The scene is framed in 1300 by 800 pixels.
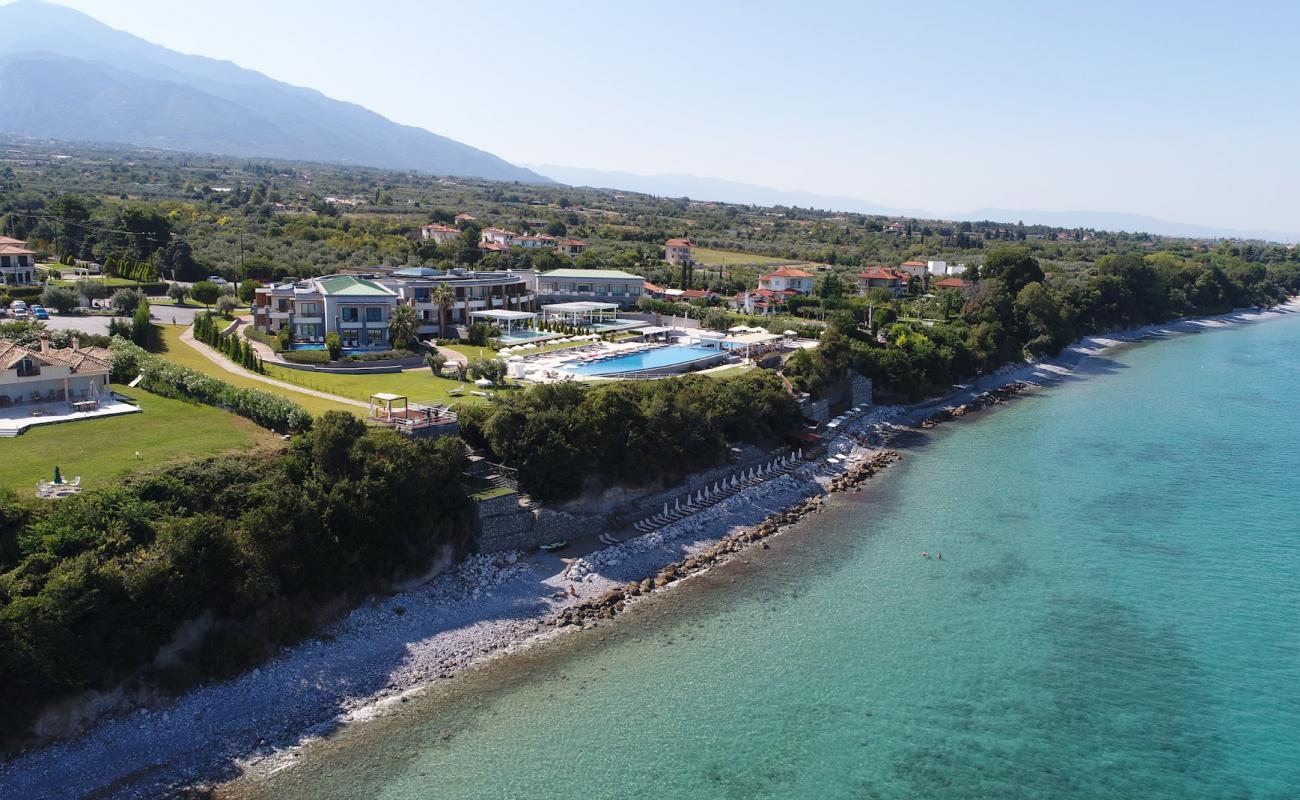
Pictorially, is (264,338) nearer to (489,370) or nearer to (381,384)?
(381,384)

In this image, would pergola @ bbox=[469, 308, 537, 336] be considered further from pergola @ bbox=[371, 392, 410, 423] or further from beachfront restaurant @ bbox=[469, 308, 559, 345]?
pergola @ bbox=[371, 392, 410, 423]

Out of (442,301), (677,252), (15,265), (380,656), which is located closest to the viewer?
(380,656)

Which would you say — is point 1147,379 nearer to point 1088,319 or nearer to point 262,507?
point 1088,319

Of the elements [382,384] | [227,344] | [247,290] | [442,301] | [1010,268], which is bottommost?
[382,384]

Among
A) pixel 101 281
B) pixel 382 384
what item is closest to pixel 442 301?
pixel 382 384

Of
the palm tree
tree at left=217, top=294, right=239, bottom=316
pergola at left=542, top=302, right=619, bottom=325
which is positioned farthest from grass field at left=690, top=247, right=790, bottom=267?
tree at left=217, top=294, right=239, bottom=316

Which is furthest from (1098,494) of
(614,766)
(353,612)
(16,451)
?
(16,451)
